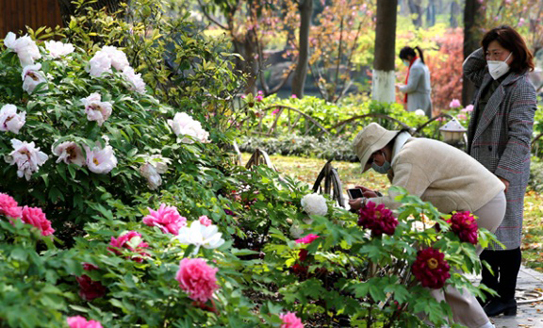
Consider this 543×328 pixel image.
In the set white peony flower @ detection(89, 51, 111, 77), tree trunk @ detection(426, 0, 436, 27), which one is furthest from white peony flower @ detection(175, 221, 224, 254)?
tree trunk @ detection(426, 0, 436, 27)

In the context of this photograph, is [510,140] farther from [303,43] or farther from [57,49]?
[303,43]

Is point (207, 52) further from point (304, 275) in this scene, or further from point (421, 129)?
point (421, 129)

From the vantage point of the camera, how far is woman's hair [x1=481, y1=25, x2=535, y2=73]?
4.49m

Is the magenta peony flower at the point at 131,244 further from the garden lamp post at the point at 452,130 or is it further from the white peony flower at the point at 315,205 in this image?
the garden lamp post at the point at 452,130

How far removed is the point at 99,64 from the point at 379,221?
1678 mm

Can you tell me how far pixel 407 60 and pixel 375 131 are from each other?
28.5ft

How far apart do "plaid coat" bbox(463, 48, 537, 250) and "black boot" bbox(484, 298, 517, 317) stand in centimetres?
39

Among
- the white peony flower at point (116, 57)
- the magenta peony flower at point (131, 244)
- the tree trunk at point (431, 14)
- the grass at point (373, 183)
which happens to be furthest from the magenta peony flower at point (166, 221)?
the tree trunk at point (431, 14)

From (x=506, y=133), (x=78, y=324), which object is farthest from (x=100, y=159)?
(x=506, y=133)

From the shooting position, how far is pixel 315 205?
351 cm

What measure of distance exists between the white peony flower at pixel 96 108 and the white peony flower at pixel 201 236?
3.29ft

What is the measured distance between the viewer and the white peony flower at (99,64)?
3.60 m

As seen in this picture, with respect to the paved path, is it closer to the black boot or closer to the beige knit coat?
the black boot

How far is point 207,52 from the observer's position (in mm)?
4855
